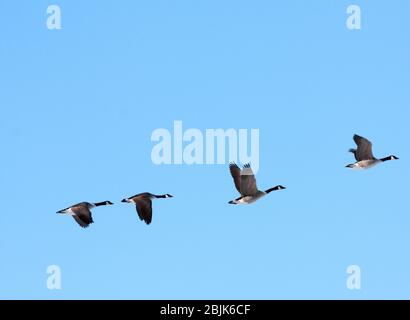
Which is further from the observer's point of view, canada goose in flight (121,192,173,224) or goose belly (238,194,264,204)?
canada goose in flight (121,192,173,224)

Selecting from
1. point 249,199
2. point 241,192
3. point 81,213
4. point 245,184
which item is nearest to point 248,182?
point 245,184

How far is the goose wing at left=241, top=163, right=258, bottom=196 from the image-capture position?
1983cm

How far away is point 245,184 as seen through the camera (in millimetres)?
19984

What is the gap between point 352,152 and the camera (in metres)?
21.2

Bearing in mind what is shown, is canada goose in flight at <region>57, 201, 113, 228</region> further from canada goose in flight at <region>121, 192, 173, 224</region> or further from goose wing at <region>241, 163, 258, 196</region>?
goose wing at <region>241, 163, 258, 196</region>

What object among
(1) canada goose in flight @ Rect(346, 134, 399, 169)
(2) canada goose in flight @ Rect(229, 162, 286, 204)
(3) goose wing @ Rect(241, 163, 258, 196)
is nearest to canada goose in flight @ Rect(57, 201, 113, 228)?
(2) canada goose in flight @ Rect(229, 162, 286, 204)

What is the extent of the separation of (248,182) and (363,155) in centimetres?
264

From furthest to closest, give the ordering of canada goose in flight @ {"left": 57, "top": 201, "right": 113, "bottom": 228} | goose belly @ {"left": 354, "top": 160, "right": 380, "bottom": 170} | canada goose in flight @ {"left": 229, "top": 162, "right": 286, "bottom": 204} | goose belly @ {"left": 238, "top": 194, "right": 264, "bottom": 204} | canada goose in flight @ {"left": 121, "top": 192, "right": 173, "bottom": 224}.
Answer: canada goose in flight @ {"left": 121, "top": 192, "right": 173, "bottom": 224} < canada goose in flight @ {"left": 57, "top": 201, "right": 113, "bottom": 228} < goose belly @ {"left": 354, "top": 160, "right": 380, "bottom": 170} < goose belly @ {"left": 238, "top": 194, "right": 264, "bottom": 204} < canada goose in flight @ {"left": 229, "top": 162, "right": 286, "bottom": 204}

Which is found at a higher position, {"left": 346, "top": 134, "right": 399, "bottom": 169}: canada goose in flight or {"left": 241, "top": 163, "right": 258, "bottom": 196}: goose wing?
{"left": 346, "top": 134, "right": 399, "bottom": 169}: canada goose in flight

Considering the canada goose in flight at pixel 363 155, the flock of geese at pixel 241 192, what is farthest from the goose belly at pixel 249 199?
the canada goose in flight at pixel 363 155

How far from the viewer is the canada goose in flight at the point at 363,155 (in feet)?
68.4
